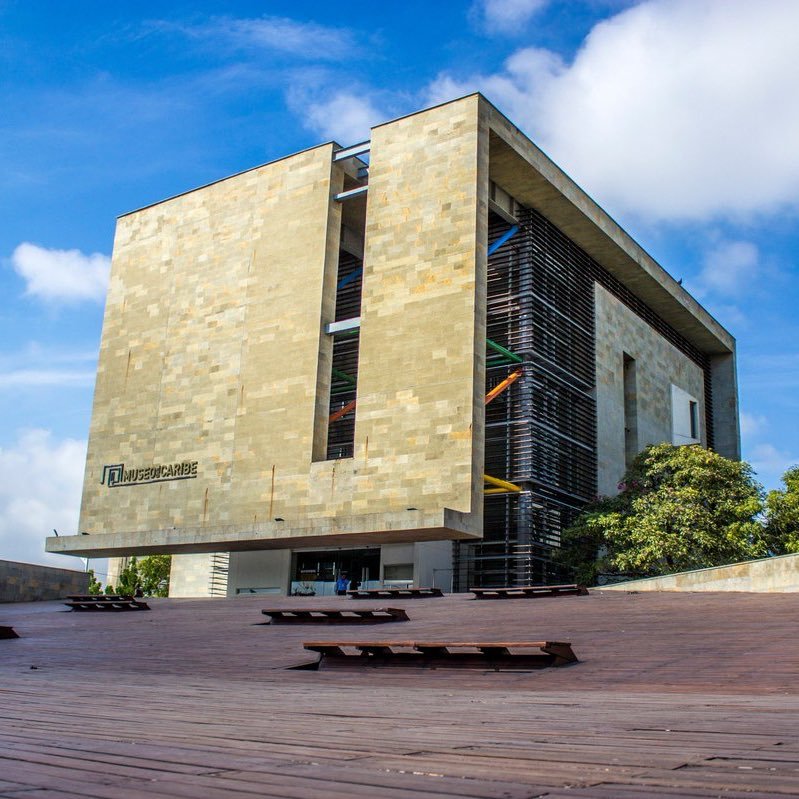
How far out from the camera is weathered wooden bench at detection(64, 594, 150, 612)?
22.6 m

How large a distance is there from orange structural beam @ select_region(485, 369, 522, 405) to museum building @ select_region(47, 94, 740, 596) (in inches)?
3.8

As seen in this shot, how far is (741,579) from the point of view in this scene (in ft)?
62.7

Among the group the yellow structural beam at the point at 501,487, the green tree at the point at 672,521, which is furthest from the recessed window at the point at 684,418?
the yellow structural beam at the point at 501,487

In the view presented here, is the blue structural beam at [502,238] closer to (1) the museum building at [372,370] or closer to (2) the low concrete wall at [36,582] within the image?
(1) the museum building at [372,370]

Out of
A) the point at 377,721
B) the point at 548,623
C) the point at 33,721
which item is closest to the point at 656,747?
the point at 377,721

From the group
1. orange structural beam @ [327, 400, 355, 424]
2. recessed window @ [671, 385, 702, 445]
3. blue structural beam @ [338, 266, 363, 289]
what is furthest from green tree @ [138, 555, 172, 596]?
recessed window @ [671, 385, 702, 445]

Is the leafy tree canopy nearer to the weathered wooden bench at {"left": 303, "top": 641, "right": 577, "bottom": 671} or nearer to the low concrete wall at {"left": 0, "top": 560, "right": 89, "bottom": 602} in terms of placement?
the low concrete wall at {"left": 0, "top": 560, "right": 89, "bottom": 602}

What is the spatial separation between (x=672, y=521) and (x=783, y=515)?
348cm

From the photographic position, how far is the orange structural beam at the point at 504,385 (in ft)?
109

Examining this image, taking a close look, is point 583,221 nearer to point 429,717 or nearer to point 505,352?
point 505,352

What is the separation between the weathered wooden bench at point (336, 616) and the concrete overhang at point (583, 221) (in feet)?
69.0

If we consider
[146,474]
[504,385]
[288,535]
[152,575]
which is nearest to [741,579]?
[504,385]

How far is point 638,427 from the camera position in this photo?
4088cm

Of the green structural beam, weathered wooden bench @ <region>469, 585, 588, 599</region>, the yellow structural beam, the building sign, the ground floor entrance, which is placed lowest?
weathered wooden bench @ <region>469, 585, 588, 599</region>
